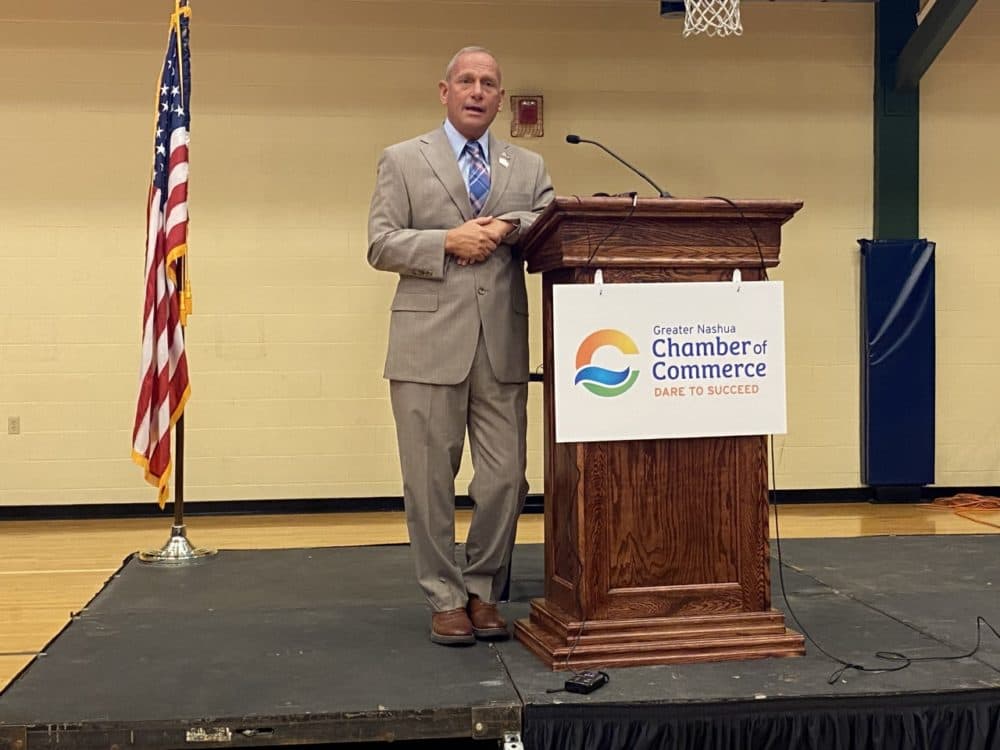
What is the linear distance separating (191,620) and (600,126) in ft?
14.2

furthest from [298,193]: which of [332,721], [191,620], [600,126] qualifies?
[332,721]

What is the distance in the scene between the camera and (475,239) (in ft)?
8.96

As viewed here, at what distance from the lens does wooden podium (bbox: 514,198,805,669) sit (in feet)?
8.30

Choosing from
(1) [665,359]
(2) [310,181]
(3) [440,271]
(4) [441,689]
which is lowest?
(4) [441,689]

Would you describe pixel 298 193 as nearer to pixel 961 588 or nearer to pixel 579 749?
pixel 961 588

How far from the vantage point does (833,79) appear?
6.85m

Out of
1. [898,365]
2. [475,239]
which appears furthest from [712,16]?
[475,239]

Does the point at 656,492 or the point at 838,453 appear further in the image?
the point at 838,453

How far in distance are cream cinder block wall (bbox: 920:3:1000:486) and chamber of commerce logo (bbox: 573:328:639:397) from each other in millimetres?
4917

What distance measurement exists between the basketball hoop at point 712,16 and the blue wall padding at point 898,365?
A: 164 cm

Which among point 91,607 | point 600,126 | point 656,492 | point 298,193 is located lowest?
point 91,607

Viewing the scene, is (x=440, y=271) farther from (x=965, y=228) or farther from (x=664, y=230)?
(x=965, y=228)

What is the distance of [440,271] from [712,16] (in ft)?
12.7

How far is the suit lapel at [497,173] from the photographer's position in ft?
9.51
